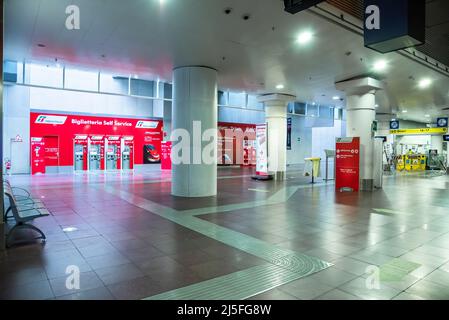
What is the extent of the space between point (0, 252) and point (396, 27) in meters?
6.01

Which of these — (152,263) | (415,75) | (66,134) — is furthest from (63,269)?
(66,134)

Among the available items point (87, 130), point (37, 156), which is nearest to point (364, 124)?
point (87, 130)

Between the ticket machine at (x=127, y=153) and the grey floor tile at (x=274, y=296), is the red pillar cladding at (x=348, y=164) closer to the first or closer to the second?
the grey floor tile at (x=274, y=296)

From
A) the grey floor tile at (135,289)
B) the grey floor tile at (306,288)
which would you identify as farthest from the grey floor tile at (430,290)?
the grey floor tile at (135,289)

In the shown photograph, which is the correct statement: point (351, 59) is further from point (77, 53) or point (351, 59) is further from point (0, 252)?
point (0, 252)

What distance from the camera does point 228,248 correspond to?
418 cm

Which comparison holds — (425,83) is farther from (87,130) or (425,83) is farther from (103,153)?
(87,130)

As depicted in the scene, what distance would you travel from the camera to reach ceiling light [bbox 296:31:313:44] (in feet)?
21.1

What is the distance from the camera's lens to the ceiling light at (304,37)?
6.43 metres

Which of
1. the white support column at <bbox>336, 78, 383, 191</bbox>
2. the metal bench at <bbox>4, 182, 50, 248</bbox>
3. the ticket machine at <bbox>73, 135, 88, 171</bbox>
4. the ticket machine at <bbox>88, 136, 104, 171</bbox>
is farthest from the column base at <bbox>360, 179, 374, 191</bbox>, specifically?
the ticket machine at <bbox>73, 135, 88, 171</bbox>

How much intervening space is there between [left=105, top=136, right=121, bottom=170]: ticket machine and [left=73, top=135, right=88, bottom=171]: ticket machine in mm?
1106

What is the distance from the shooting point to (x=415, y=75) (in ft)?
32.5

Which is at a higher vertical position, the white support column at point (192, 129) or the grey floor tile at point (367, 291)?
the white support column at point (192, 129)
